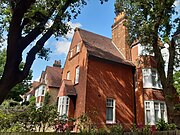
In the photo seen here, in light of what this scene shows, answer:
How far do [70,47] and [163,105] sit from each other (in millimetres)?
14072

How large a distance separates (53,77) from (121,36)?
54.1 feet

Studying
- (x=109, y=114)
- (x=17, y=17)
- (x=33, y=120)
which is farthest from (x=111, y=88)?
(x=17, y=17)

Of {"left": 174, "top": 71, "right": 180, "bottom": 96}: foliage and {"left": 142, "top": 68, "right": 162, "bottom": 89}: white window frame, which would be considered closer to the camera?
{"left": 142, "top": 68, "right": 162, "bottom": 89}: white window frame

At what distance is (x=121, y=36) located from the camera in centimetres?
2389

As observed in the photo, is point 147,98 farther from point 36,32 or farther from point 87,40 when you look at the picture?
point 36,32

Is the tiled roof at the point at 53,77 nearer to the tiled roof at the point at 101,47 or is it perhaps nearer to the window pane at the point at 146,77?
the tiled roof at the point at 101,47

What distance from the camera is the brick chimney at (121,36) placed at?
22.7 metres

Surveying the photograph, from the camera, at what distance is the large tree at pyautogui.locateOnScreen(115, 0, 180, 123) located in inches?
513

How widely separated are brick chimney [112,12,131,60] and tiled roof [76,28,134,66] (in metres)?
0.65

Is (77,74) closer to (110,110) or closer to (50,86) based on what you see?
(110,110)

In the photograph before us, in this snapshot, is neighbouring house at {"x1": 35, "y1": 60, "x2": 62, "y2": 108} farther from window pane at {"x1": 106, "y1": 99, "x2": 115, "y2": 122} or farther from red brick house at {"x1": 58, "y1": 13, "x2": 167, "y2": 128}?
window pane at {"x1": 106, "y1": 99, "x2": 115, "y2": 122}

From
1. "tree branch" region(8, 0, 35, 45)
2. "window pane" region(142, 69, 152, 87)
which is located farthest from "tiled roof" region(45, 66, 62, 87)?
"tree branch" region(8, 0, 35, 45)

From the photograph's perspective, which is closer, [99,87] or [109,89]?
[99,87]

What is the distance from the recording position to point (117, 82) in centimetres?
1964
